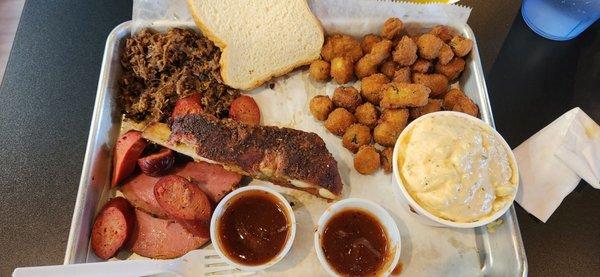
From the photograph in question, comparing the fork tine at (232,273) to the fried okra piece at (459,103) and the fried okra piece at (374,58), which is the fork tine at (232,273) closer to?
the fried okra piece at (374,58)

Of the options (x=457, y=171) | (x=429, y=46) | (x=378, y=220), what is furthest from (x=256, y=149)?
(x=429, y=46)

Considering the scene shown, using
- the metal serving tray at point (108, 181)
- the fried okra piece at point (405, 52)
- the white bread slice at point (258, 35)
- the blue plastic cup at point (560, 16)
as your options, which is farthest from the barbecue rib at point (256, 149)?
the blue plastic cup at point (560, 16)

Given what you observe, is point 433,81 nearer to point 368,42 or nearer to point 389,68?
point 389,68

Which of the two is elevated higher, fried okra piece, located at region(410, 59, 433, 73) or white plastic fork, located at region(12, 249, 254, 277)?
fried okra piece, located at region(410, 59, 433, 73)

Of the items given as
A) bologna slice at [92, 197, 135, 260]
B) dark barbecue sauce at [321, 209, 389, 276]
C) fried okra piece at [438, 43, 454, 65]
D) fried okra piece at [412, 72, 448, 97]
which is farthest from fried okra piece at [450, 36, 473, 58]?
bologna slice at [92, 197, 135, 260]

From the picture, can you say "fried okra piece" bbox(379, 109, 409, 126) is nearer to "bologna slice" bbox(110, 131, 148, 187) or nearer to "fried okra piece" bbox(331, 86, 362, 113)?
"fried okra piece" bbox(331, 86, 362, 113)

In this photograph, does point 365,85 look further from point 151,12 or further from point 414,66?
point 151,12
